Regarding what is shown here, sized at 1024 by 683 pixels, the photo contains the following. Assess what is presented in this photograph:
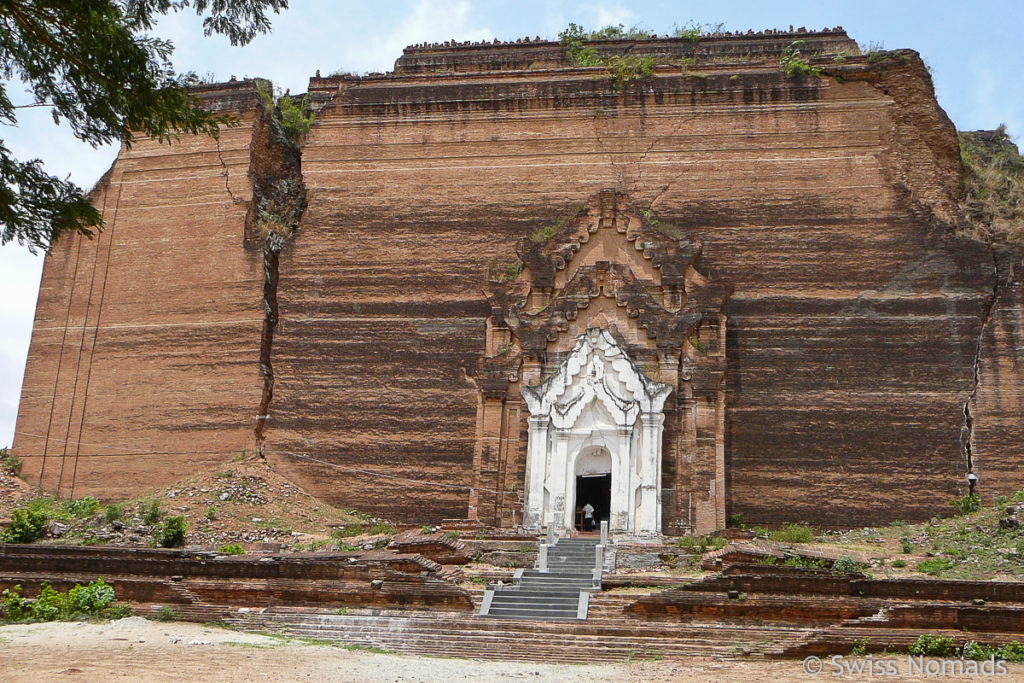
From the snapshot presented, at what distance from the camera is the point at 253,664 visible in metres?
11.1

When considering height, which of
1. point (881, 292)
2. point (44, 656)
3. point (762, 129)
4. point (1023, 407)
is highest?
point (762, 129)

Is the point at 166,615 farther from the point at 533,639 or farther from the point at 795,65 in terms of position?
the point at 795,65

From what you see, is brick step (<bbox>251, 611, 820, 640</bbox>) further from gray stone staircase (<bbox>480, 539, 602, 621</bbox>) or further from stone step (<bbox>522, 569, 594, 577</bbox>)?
stone step (<bbox>522, 569, 594, 577</bbox>)

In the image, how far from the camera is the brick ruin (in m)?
21.8

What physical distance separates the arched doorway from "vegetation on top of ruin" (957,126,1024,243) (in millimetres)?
9755

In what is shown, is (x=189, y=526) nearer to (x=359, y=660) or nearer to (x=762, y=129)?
(x=359, y=660)

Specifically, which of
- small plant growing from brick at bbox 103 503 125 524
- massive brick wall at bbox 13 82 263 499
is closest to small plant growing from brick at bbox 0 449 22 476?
massive brick wall at bbox 13 82 263 499

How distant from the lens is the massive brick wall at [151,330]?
25.7 meters

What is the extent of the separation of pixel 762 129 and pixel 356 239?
10148mm

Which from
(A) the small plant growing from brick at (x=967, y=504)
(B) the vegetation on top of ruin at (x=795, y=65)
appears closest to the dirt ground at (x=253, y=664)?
(A) the small plant growing from brick at (x=967, y=504)

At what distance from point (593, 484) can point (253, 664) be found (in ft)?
41.9

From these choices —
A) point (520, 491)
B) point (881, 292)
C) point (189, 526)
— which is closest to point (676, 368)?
point (520, 491)

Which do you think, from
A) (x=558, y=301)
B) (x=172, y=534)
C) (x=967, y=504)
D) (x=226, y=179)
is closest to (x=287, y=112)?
(x=226, y=179)

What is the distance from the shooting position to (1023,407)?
22.0 meters
